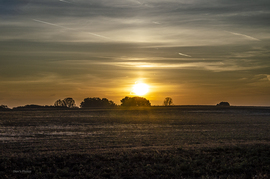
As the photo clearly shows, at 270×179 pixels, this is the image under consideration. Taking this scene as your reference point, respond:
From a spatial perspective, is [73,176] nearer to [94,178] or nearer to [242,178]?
[94,178]

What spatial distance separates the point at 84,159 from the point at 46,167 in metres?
2.36

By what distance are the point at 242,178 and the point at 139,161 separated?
6.00 meters

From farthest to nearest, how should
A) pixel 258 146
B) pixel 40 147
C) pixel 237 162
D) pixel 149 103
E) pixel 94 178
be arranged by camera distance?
1. pixel 149 103
2. pixel 40 147
3. pixel 258 146
4. pixel 237 162
5. pixel 94 178

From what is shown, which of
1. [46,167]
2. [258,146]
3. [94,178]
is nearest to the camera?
[94,178]

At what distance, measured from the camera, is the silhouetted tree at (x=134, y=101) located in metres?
178

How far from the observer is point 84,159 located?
62.1ft

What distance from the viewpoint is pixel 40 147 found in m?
23.8

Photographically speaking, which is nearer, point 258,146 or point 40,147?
point 258,146

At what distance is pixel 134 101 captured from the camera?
180 m

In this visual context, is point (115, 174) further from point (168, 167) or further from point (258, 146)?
point (258, 146)

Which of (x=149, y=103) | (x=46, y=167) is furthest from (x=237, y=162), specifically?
(x=149, y=103)

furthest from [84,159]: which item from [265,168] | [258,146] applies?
[258,146]

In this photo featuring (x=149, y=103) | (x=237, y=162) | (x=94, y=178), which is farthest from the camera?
(x=149, y=103)

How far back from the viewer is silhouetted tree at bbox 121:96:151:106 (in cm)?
17840
